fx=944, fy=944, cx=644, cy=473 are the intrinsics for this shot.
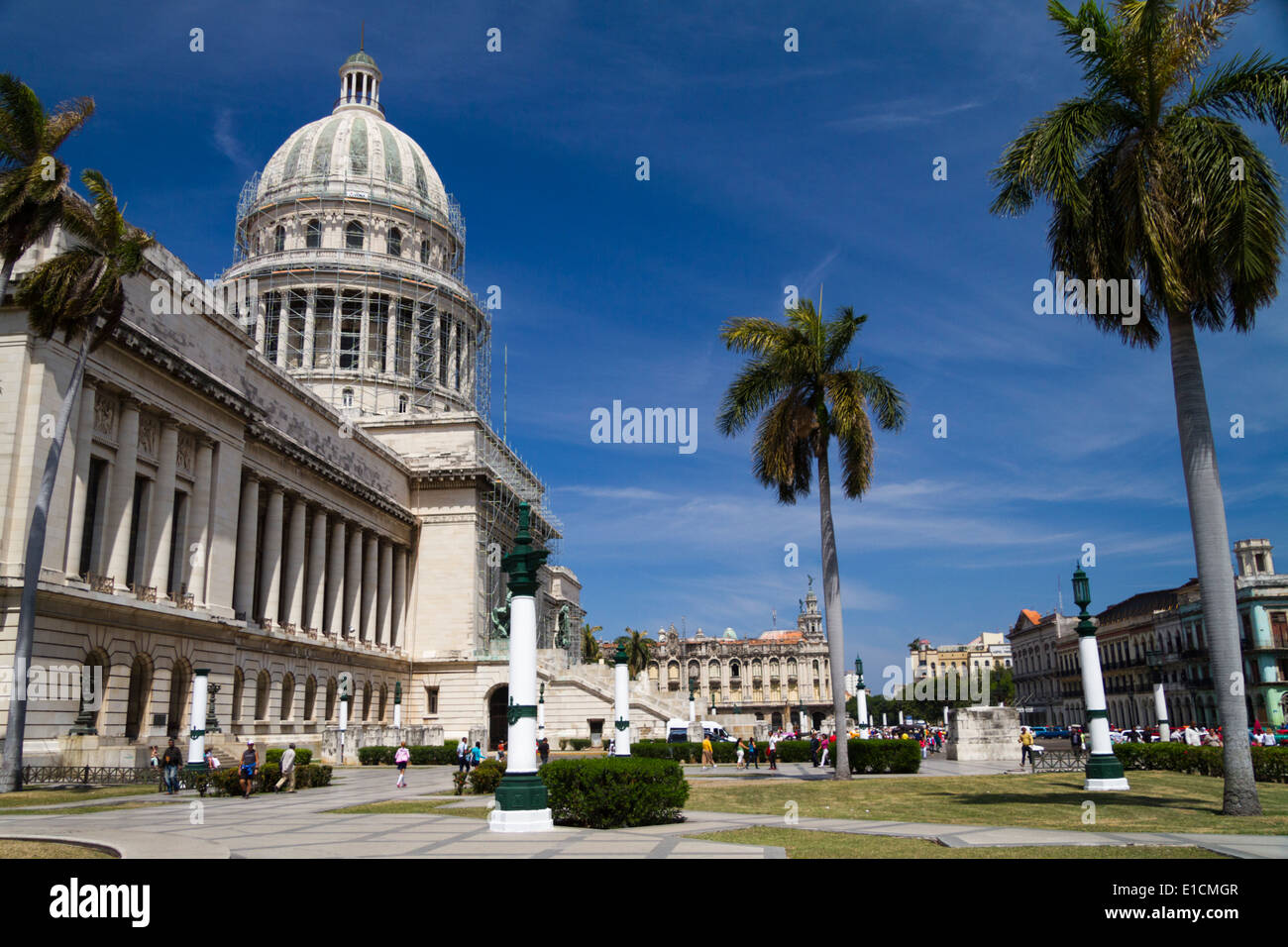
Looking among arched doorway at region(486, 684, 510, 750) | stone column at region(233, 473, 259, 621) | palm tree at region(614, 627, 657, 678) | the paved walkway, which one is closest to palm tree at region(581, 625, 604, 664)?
palm tree at region(614, 627, 657, 678)

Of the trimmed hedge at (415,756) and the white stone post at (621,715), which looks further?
the trimmed hedge at (415,756)

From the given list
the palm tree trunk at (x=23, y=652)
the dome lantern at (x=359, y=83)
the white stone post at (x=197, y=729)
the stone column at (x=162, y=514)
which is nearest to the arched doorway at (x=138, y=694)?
the stone column at (x=162, y=514)

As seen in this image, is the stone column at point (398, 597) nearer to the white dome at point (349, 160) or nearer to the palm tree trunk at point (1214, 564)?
the white dome at point (349, 160)

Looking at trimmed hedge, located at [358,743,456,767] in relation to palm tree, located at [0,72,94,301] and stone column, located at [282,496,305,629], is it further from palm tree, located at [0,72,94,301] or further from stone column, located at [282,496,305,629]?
palm tree, located at [0,72,94,301]

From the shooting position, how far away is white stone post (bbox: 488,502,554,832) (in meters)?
15.5

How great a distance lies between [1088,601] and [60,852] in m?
22.4

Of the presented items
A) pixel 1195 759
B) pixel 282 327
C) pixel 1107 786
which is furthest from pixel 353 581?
pixel 1107 786

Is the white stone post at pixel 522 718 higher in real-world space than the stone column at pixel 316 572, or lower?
lower

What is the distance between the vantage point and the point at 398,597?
6303cm

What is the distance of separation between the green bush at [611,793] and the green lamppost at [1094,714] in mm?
11662

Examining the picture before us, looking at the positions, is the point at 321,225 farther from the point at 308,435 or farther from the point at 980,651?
the point at 980,651

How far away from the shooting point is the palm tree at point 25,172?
2542 cm

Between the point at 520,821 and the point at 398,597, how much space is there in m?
49.9

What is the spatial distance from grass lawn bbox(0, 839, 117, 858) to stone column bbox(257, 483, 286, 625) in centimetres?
3550
